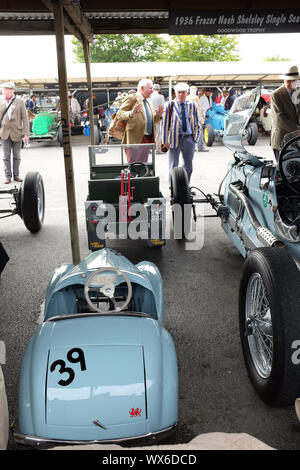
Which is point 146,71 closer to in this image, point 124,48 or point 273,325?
point 273,325

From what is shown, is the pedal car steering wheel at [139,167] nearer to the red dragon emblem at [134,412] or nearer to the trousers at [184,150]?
the trousers at [184,150]

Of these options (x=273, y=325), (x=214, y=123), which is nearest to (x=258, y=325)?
(x=273, y=325)

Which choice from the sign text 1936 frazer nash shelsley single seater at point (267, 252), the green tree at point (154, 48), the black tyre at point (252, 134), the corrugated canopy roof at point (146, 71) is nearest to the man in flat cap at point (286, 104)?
the sign text 1936 frazer nash shelsley single seater at point (267, 252)

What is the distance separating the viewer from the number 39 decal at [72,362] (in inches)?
78.0

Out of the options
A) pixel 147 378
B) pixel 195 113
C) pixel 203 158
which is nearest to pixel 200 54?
pixel 203 158

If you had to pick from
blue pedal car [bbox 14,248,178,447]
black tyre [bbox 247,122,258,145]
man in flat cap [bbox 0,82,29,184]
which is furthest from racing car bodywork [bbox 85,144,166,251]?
black tyre [bbox 247,122,258,145]

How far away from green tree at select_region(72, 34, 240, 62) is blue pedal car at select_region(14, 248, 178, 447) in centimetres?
4915

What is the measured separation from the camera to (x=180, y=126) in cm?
739

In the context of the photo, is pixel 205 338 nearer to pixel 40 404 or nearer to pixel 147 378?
pixel 147 378

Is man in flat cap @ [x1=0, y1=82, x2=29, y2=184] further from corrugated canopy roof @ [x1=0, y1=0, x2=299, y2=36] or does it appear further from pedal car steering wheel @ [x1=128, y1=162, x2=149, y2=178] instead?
pedal car steering wheel @ [x1=128, y1=162, x2=149, y2=178]

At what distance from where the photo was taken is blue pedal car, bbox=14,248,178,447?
192cm

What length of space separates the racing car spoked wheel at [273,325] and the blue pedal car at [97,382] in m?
0.64

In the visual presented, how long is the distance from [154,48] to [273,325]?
50.4 meters

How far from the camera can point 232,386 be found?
2910 millimetres
